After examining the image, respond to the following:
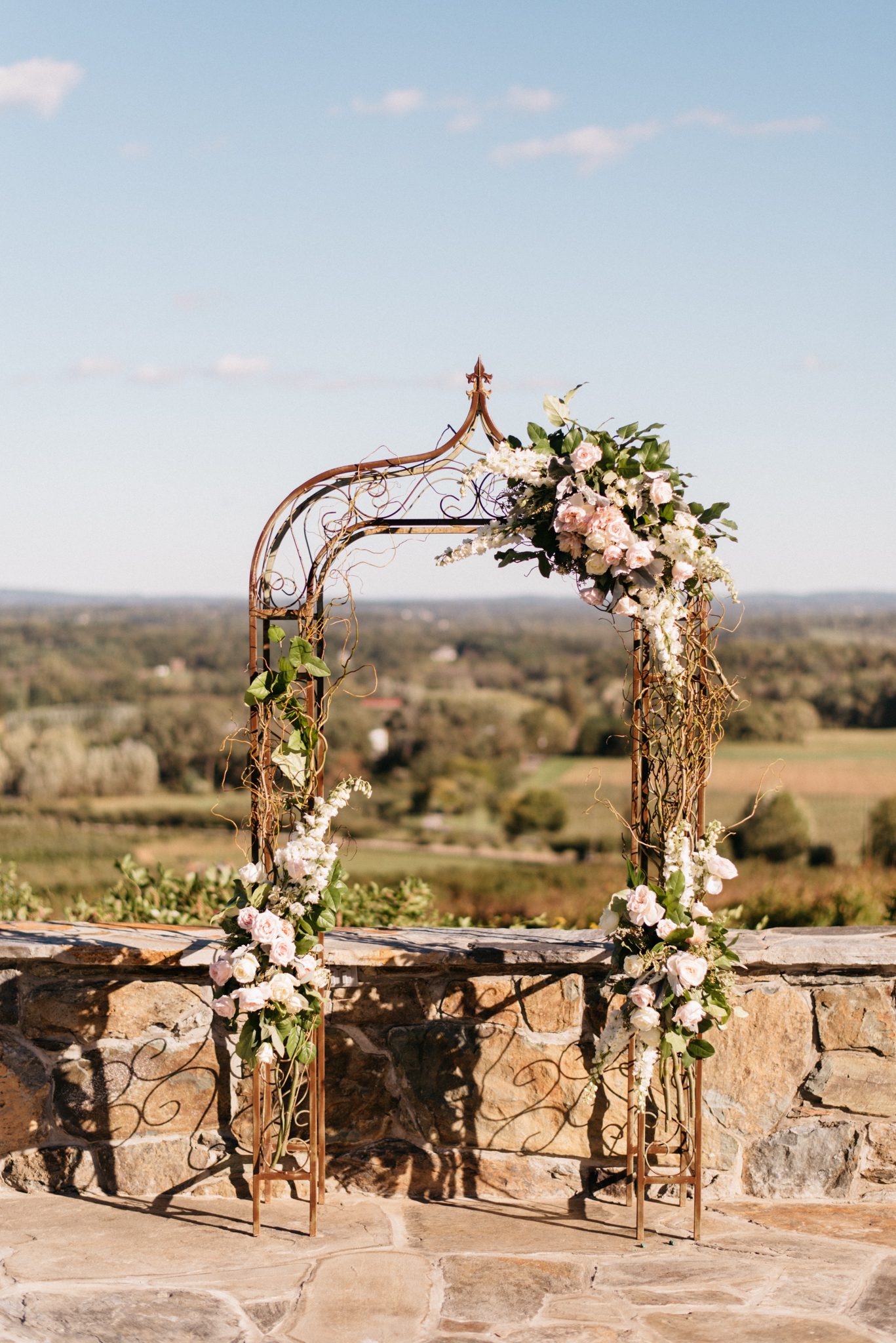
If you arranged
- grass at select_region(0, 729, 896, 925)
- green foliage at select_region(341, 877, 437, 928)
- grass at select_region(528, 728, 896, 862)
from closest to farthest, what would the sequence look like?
green foliage at select_region(341, 877, 437, 928) < grass at select_region(0, 729, 896, 925) < grass at select_region(528, 728, 896, 862)

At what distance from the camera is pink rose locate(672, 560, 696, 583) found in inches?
143

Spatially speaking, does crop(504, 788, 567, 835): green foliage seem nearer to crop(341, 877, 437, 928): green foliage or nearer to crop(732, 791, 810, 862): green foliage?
crop(732, 791, 810, 862): green foliage

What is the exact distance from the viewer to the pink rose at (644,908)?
367 cm

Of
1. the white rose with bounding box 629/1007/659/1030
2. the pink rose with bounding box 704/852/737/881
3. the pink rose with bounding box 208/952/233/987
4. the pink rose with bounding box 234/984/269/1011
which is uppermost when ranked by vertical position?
the pink rose with bounding box 704/852/737/881

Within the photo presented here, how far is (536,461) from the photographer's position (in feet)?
12.3

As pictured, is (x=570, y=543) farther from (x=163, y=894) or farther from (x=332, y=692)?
(x=163, y=894)

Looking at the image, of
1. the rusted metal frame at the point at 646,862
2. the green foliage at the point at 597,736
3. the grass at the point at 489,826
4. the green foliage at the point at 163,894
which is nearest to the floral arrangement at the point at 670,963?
the rusted metal frame at the point at 646,862

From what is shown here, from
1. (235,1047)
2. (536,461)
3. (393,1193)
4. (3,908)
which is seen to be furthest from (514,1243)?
(3,908)

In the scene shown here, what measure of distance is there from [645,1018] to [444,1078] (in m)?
0.79

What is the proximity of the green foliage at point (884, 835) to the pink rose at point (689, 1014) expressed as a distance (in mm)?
12476

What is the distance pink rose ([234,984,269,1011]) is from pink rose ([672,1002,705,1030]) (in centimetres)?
120

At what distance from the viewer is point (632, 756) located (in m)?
Result: 4.02

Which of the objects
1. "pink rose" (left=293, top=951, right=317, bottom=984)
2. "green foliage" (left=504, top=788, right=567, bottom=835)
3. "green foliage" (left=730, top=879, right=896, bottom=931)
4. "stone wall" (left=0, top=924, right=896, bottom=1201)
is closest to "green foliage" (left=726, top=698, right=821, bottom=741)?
"green foliage" (left=504, top=788, right=567, bottom=835)

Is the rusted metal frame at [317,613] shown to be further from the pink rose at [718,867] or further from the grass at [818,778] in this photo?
the grass at [818,778]
